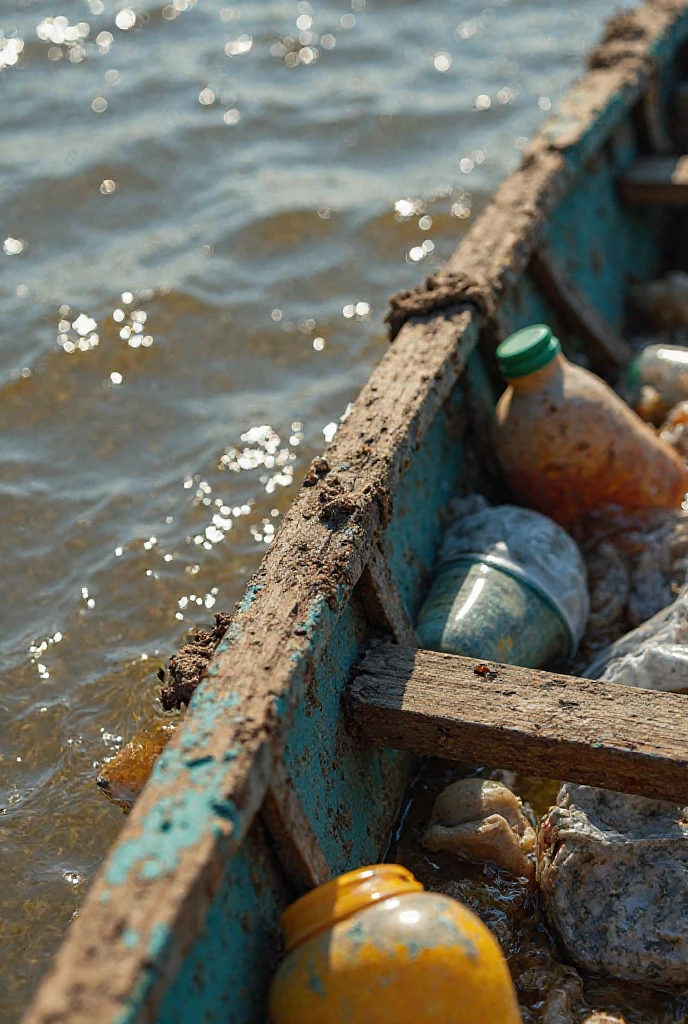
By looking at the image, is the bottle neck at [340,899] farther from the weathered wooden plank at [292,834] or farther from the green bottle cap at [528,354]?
the green bottle cap at [528,354]

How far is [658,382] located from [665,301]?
2.43ft

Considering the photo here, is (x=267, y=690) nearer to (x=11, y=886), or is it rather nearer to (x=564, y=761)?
(x=564, y=761)

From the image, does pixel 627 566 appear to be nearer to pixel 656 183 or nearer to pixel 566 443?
pixel 566 443

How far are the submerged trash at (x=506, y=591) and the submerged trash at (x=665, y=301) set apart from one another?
1.88m

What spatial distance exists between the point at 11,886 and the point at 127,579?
125 centimetres

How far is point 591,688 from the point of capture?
240cm

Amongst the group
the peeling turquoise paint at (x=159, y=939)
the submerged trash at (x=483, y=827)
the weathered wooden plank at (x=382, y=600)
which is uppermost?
the peeling turquoise paint at (x=159, y=939)

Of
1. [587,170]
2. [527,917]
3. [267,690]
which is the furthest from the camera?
[587,170]

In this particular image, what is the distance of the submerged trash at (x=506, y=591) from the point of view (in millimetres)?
2949

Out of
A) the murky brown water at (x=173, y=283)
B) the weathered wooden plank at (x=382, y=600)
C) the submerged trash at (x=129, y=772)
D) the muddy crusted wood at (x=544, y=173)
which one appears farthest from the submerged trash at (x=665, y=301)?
the submerged trash at (x=129, y=772)

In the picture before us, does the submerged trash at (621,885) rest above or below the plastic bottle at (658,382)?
above

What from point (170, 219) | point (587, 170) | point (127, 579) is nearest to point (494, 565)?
point (127, 579)

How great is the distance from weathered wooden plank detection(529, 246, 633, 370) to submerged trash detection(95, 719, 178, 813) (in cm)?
241

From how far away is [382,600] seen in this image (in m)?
2.71
